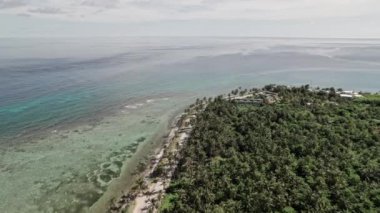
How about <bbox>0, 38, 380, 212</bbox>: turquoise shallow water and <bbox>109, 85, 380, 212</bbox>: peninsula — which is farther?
<bbox>0, 38, 380, 212</bbox>: turquoise shallow water

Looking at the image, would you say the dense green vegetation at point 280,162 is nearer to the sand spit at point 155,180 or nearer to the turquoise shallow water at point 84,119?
the sand spit at point 155,180

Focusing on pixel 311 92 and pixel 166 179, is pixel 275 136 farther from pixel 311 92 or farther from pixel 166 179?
pixel 311 92

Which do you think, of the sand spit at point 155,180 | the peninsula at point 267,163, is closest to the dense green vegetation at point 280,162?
the peninsula at point 267,163

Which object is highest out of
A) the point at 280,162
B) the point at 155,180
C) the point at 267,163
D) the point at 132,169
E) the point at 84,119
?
the point at 280,162

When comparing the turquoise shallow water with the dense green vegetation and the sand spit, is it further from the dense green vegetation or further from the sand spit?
the dense green vegetation

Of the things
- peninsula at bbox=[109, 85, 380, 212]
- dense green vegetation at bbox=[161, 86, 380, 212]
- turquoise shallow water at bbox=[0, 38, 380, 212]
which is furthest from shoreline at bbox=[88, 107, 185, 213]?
dense green vegetation at bbox=[161, 86, 380, 212]

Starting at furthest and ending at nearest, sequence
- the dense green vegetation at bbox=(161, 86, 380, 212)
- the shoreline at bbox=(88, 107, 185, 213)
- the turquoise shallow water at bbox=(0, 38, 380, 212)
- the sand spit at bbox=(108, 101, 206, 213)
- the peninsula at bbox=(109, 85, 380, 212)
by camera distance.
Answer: the turquoise shallow water at bbox=(0, 38, 380, 212) → the shoreline at bbox=(88, 107, 185, 213) → the sand spit at bbox=(108, 101, 206, 213) → the peninsula at bbox=(109, 85, 380, 212) → the dense green vegetation at bbox=(161, 86, 380, 212)

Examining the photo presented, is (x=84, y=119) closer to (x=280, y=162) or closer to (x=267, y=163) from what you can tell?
(x=267, y=163)

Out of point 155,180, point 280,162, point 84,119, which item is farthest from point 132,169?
point 84,119
